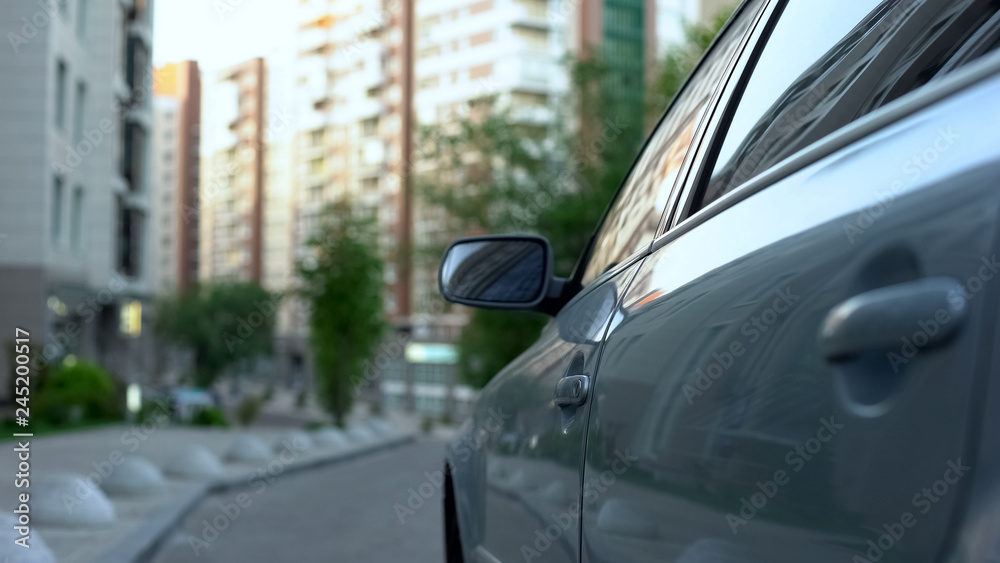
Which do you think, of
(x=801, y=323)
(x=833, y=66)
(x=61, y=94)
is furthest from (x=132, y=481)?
(x=61, y=94)

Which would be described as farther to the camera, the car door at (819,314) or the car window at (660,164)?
the car window at (660,164)

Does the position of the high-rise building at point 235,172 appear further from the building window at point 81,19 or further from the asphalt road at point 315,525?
the asphalt road at point 315,525

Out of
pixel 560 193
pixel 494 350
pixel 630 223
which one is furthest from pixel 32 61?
pixel 630 223

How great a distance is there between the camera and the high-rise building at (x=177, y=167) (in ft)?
407

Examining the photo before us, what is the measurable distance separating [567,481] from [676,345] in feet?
1.87

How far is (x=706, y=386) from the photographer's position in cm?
139

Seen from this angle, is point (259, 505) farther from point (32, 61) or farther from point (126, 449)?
point (32, 61)

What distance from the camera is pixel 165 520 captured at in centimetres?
785

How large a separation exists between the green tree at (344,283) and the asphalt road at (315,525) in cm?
2062

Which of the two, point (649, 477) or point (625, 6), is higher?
point (625, 6)

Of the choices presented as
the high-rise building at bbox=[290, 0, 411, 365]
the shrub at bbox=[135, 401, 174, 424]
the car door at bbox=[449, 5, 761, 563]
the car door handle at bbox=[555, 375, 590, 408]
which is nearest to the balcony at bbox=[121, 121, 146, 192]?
the shrub at bbox=[135, 401, 174, 424]

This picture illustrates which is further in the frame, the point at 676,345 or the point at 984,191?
the point at 676,345

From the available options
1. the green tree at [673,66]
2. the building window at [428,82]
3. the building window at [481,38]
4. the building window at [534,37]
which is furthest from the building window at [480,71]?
the green tree at [673,66]

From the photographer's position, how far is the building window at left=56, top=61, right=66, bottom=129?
91.8ft
